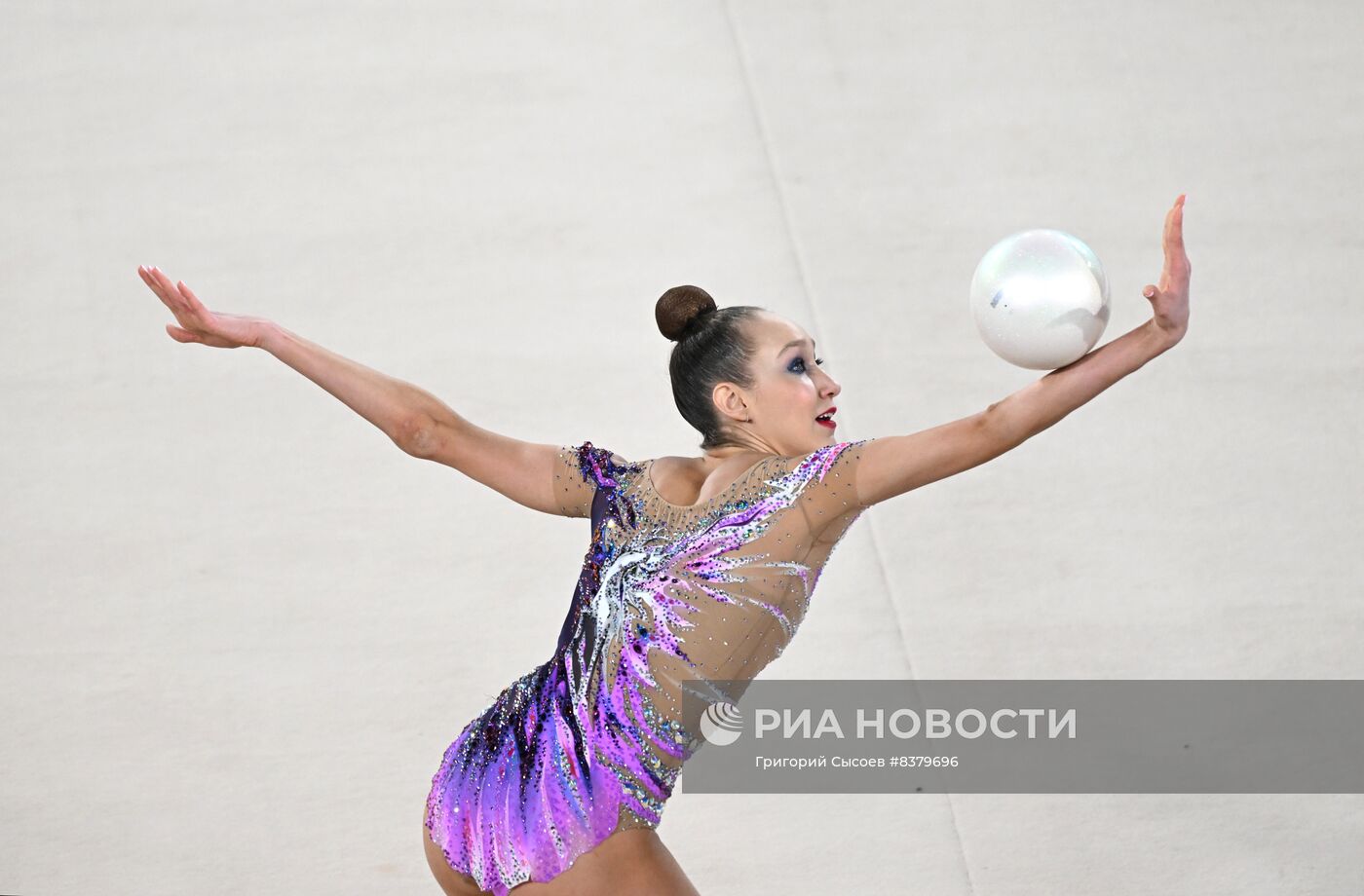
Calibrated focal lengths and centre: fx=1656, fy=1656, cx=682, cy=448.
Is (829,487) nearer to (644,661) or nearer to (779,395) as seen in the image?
(779,395)

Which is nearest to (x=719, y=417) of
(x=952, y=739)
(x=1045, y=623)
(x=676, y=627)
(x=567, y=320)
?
(x=676, y=627)

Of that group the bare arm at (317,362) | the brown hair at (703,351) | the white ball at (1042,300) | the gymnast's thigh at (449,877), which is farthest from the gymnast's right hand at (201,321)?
the white ball at (1042,300)

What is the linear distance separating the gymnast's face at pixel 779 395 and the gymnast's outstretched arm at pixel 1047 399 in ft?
0.82

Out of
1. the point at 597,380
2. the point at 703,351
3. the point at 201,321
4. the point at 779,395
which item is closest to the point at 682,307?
the point at 703,351

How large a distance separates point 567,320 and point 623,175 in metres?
0.73

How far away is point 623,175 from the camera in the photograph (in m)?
5.18

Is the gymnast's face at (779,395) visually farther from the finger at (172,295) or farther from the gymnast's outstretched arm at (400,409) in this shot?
the finger at (172,295)

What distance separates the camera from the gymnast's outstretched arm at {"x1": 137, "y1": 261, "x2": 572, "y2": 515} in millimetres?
2270

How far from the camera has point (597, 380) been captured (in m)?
4.42

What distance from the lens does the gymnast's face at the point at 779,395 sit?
214 centimetres

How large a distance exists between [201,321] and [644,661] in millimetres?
774

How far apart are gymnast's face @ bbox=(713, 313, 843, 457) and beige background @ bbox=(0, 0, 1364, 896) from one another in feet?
3.83

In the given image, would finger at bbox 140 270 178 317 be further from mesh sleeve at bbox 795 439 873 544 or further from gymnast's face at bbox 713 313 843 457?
mesh sleeve at bbox 795 439 873 544

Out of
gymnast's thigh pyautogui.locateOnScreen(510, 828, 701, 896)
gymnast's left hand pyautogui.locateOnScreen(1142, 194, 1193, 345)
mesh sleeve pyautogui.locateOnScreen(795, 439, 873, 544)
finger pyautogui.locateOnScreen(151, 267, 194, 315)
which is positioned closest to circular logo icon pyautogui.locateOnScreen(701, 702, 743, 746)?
gymnast's thigh pyautogui.locateOnScreen(510, 828, 701, 896)
